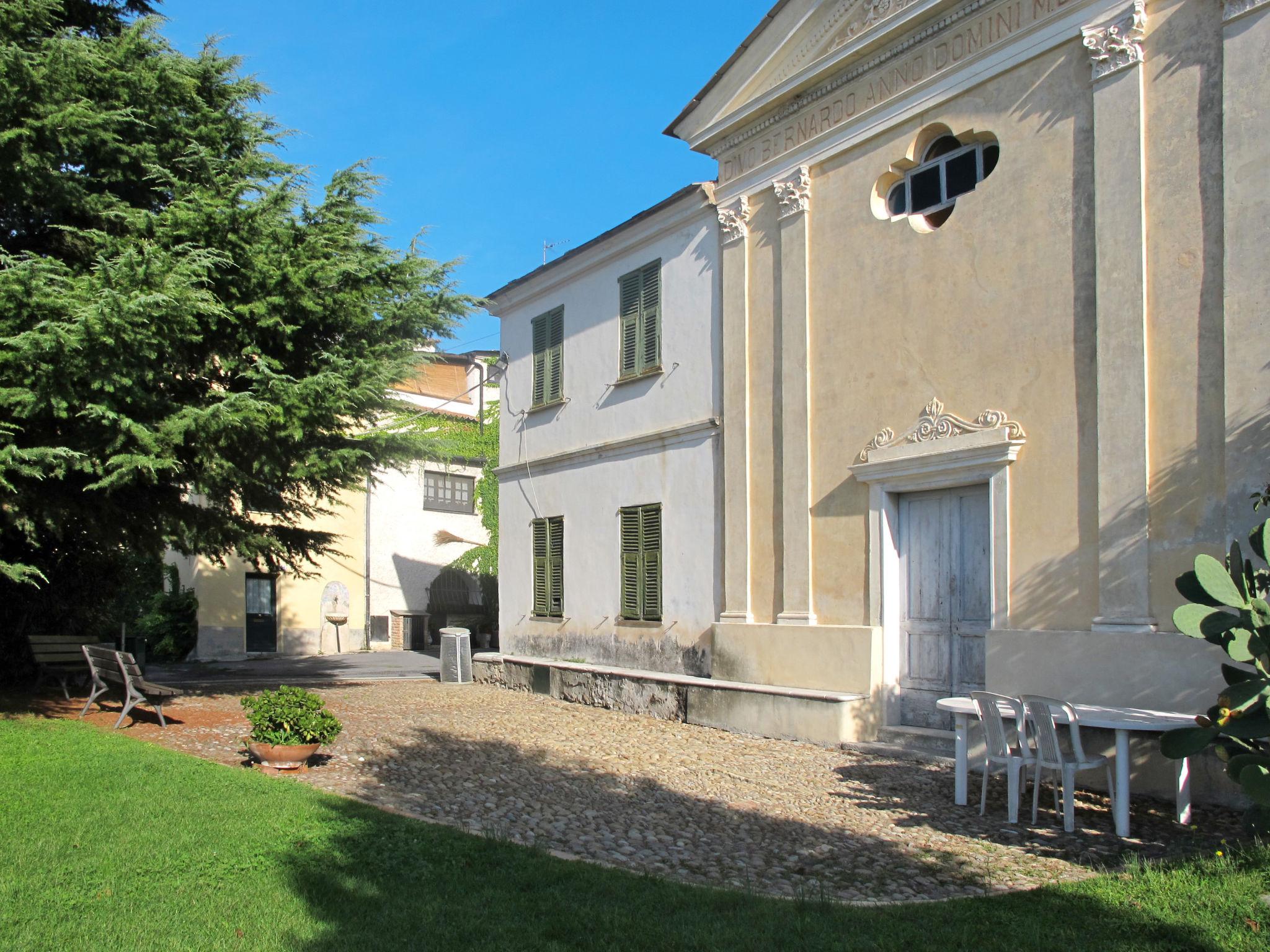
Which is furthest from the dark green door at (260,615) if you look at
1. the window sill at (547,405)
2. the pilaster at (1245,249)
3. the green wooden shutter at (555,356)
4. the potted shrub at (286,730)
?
the pilaster at (1245,249)

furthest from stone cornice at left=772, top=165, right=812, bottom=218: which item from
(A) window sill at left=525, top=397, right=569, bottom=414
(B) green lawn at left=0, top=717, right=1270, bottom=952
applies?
(B) green lawn at left=0, top=717, right=1270, bottom=952

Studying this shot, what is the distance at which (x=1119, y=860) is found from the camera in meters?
5.73

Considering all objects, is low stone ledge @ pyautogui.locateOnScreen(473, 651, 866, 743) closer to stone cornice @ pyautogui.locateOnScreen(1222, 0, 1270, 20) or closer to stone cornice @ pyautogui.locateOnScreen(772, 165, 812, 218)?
stone cornice @ pyautogui.locateOnScreen(772, 165, 812, 218)

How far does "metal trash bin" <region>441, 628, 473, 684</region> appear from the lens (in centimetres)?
1703

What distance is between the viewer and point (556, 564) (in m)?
15.9

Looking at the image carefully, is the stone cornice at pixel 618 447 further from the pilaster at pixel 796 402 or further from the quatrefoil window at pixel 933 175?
the quatrefoil window at pixel 933 175

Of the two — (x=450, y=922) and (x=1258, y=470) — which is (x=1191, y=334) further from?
(x=450, y=922)

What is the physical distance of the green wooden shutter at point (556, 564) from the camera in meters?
15.7

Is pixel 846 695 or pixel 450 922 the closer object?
pixel 450 922

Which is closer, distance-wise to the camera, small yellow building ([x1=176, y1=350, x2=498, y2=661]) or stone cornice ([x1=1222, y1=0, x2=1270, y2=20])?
stone cornice ([x1=1222, y1=0, x2=1270, y2=20])

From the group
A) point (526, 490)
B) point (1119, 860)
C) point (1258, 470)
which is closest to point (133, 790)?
point (1119, 860)

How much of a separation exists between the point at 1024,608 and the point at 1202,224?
135 inches

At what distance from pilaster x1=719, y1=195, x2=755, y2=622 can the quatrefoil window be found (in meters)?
2.11

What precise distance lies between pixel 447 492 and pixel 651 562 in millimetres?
17691
